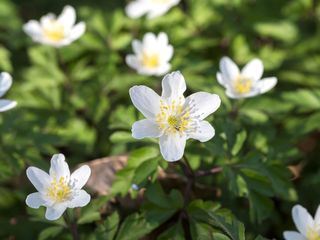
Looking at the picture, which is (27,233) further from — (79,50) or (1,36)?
(1,36)

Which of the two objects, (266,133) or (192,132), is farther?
(266,133)

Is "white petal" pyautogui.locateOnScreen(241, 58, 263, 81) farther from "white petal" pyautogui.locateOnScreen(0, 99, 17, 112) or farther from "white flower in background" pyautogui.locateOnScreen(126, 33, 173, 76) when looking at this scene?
"white petal" pyautogui.locateOnScreen(0, 99, 17, 112)

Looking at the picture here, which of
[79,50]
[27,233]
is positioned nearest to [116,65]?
[79,50]

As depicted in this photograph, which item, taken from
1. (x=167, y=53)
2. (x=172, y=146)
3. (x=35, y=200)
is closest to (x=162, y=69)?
(x=167, y=53)

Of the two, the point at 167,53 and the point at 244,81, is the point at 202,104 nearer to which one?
the point at 244,81

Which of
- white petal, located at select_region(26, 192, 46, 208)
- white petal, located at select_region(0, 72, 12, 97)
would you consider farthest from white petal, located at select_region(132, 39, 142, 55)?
white petal, located at select_region(26, 192, 46, 208)

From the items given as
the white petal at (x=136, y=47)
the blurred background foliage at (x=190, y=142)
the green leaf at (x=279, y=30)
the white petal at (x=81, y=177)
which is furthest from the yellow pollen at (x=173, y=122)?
the green leaf at (x=279, y=30)

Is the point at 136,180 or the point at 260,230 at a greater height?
the point at 136,180

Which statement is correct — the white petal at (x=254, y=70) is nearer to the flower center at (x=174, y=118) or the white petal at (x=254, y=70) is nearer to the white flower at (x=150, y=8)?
the flower center at (x=174, y=118)
